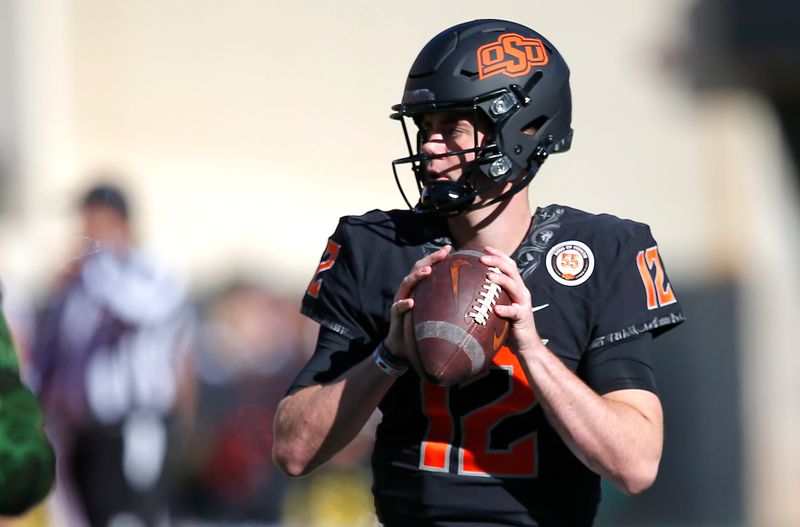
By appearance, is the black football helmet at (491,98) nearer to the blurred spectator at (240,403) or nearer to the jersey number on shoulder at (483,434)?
the jersey number on shoulder at (483,434)

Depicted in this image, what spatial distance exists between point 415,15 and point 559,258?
969 cm

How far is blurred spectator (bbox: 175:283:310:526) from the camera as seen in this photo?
10344 millimetres

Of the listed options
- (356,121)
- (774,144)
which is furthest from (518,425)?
(774,144)

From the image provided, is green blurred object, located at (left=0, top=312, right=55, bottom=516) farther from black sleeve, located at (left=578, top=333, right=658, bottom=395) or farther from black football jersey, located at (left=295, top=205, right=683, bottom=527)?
black sleeve, located at (left=578, top=333, right=658, bottom=395)

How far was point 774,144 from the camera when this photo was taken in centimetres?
1441

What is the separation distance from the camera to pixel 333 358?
3.16 metres

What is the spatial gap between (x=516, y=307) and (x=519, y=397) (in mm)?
302

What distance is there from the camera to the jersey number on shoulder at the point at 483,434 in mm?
3016

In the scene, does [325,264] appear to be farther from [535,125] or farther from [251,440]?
[251,440]

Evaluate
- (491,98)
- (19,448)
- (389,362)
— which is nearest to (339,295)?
(389,362)

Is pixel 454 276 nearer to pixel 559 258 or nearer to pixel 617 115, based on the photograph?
pixel 559 258

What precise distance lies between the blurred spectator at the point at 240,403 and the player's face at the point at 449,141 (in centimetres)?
740

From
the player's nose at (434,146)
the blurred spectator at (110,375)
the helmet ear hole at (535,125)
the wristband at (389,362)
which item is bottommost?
the blurred spectator at (110,375)

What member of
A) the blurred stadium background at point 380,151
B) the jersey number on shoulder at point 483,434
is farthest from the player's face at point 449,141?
the blurred stadium background at point 380,151
